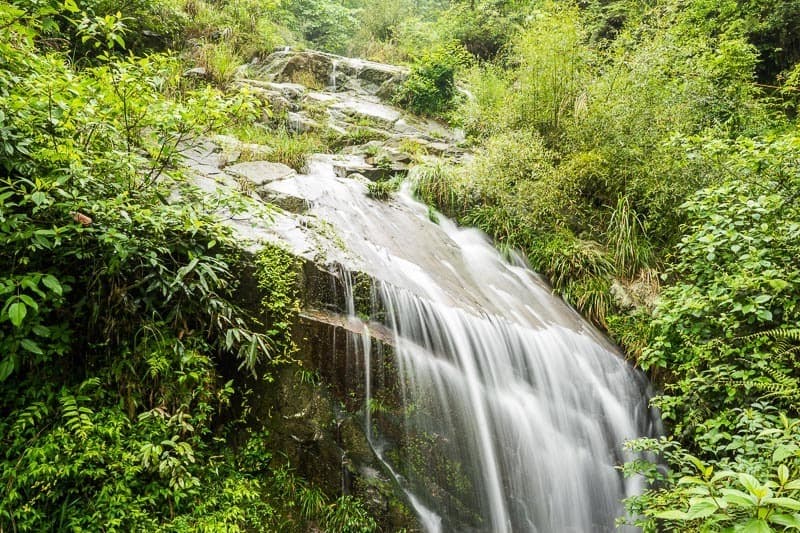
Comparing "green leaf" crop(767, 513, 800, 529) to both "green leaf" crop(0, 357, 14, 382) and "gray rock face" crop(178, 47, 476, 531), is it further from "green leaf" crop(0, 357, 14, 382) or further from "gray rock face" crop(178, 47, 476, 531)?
"green leaf" crop(0, 357, 14, 382)

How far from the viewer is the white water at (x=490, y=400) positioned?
3.35 meters

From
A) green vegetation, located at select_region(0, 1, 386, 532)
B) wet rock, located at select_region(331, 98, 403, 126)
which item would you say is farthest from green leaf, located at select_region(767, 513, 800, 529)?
wet rock, located at select_region(331, 98, 403, 126)

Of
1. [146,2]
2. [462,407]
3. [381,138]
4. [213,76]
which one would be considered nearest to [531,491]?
[462,407]

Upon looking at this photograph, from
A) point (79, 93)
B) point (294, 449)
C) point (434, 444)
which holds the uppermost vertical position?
point (79, 93)

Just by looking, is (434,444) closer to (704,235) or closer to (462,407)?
(462,407)

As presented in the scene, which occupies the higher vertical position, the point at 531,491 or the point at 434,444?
the point at 434,444

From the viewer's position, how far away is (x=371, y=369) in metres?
3.45

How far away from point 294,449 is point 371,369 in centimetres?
85

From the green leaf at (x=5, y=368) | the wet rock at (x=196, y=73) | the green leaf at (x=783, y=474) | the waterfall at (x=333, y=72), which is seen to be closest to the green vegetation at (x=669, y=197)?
the green leaf at (x=783, y=474)

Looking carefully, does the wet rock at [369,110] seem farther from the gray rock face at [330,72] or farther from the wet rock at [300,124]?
the wet rock at [300,124]

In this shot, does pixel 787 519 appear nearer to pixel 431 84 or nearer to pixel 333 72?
pixel 431 84

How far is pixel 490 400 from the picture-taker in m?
3.74

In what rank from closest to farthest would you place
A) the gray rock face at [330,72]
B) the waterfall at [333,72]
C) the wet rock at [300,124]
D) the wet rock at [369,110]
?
1. the wet rock at [300,124]
2. the wet rock at [369,110]
3. the gray rock face at [330,72]
4. the waterfall at [333,72]

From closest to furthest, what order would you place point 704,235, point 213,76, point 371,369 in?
point 371,369 < point 704,235 < point 213,76
